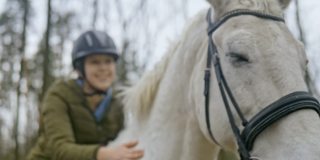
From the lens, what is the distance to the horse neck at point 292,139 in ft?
7.40

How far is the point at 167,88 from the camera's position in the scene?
3480mm

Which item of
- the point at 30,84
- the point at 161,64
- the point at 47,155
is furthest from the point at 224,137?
the point at 30,84

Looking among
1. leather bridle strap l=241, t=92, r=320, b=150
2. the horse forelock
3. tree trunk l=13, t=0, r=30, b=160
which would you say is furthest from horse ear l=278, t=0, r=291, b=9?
tree trunk l=13, t=0, r=30, b=160

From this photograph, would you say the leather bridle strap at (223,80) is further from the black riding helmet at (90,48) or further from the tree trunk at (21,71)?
the tree trunk at (21,71)

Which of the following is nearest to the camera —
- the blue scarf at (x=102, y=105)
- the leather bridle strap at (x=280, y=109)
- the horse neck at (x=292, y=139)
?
the horse neck at (x=292, y=139)

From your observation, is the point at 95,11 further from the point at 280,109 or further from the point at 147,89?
the point at 280,109

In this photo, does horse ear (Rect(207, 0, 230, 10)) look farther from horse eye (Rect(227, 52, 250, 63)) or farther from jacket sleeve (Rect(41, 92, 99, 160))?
jacket sleeve (Rect(41, 92, 99, 160))

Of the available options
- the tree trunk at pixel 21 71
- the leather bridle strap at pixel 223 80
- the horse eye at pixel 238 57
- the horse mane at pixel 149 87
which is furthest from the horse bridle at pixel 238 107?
the tree trunk at pixel 21 71

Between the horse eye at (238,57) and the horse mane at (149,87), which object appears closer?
the horse eye at (238,57)

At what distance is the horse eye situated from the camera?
2584mm

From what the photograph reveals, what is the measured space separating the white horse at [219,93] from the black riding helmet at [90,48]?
2.11ft

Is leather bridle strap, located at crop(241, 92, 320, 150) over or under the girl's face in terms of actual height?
over

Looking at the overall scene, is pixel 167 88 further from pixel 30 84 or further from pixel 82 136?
pixel 30 84

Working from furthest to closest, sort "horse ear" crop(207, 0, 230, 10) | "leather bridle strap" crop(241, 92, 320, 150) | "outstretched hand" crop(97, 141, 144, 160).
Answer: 1. "outstretched hand" crop(97, 141, 144, 160)
2. "horse ear" crop(207, 0, 230, 10)
3. "leather bridle strap" crop(241, 92, 320, 150)
